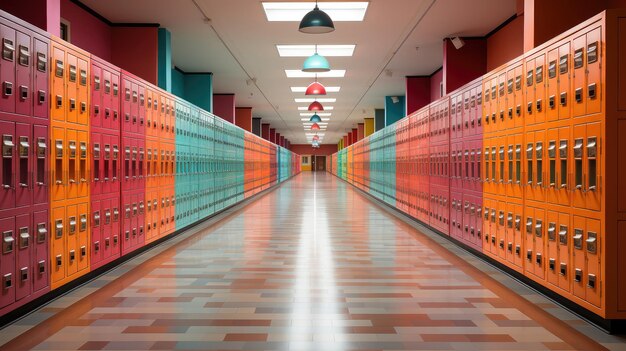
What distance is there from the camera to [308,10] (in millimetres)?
9688

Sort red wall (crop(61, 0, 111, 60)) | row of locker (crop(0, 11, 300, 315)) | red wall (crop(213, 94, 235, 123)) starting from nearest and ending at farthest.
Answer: row of locker (crop(0, 11, 300, 315))
red wall (crop(61, 0, 111, 60))
red wall (crop(213, 94, 235, 123))

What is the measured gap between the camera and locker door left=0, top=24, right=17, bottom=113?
12.3ft

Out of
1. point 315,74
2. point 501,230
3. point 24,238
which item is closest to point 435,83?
point 315,74

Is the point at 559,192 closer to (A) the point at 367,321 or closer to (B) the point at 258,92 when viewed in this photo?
(A) the point at 367,321

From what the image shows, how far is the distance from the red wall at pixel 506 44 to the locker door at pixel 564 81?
6.54 metres

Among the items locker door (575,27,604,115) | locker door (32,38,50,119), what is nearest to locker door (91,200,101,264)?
locker door (32,38,50,119)

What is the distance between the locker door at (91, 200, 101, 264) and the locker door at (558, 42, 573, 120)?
4.51m

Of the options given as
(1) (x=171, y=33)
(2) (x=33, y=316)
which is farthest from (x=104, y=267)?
(1) (x=171, y=33)

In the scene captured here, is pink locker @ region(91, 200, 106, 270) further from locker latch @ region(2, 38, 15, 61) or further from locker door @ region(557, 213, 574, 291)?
locker door @ region(557, 213, 574, 291)

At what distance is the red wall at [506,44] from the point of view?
34.3 feet

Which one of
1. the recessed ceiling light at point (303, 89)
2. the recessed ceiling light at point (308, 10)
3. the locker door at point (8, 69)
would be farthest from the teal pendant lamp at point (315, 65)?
the recessed ceiling light at point (303, 89)

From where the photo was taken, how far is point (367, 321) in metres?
3.93

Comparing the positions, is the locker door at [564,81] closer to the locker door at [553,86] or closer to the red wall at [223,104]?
the locker door at [553,86]

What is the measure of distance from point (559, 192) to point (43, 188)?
13.9ft
